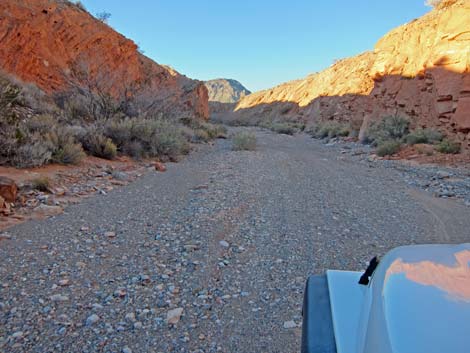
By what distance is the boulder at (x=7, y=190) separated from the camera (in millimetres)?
4523

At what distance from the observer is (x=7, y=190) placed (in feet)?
14.9

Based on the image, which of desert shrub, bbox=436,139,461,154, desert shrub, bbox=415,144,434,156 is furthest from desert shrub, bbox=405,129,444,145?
desert shrub, bbox=436,139,461,154

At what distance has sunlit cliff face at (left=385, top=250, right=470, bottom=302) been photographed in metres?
1.07

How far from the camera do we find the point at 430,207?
5566 mm

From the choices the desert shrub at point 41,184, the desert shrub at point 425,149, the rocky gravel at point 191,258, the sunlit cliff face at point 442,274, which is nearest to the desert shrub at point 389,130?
the desert shrub at point 425,149

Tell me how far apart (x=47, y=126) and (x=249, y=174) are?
450 centimetres

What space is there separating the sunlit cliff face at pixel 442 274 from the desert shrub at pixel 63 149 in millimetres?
6814

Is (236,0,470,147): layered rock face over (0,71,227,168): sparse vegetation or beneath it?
over

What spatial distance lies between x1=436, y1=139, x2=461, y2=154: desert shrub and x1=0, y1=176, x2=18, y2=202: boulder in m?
11.5

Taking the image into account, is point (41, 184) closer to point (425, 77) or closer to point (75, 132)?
point (75, 132)

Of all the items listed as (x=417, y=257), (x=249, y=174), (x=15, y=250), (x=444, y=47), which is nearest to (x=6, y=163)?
(x=15, y=250)

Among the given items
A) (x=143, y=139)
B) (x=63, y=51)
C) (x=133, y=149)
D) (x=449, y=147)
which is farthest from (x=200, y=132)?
(x=449, y=147)

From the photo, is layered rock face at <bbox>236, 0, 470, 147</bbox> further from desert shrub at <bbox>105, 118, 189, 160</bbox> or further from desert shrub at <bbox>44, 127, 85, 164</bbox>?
desert shrub at <bbox>44, 127, 85, 164</bbox>

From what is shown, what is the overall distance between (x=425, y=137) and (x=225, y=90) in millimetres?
143027
